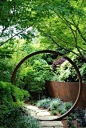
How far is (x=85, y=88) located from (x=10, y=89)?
238 cm

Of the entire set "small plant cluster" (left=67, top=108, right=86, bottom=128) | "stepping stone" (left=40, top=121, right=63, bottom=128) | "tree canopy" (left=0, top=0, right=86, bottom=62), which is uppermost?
"tree canopy" (left=0, top=0, right=86, bottom=62)

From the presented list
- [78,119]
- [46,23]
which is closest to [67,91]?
[78,119]

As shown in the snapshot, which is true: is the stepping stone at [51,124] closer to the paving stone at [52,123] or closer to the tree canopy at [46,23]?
the paving stone at [52,123]

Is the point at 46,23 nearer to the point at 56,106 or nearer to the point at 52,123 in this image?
the point at 52,123

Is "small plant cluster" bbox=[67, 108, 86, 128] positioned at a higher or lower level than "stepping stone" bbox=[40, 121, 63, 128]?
higher

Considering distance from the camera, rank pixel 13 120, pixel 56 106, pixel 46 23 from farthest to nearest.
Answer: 1. pixel 56 106
2. pixel 46 23
3. pixel 13 120

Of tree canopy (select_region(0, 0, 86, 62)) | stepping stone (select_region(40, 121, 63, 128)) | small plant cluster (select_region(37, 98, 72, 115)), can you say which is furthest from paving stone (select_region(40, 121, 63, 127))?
tree canopy (select_region(0, 0, 86, 62))

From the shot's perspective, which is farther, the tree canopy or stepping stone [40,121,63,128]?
stepping stone [40,121,63,128]

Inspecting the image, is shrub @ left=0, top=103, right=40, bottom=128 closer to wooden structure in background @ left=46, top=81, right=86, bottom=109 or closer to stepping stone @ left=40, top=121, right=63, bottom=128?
stepping stone @ left=40, top=121, right=63, bottom=128

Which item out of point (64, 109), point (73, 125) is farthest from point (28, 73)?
point (73, 125)

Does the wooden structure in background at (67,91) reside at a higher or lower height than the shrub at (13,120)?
higher

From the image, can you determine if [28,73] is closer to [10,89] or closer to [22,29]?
[22,29]

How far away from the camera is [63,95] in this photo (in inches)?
186


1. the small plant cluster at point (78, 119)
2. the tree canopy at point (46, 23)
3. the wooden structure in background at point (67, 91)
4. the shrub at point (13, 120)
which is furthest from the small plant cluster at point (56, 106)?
the tree canopy at point (46, 23)
